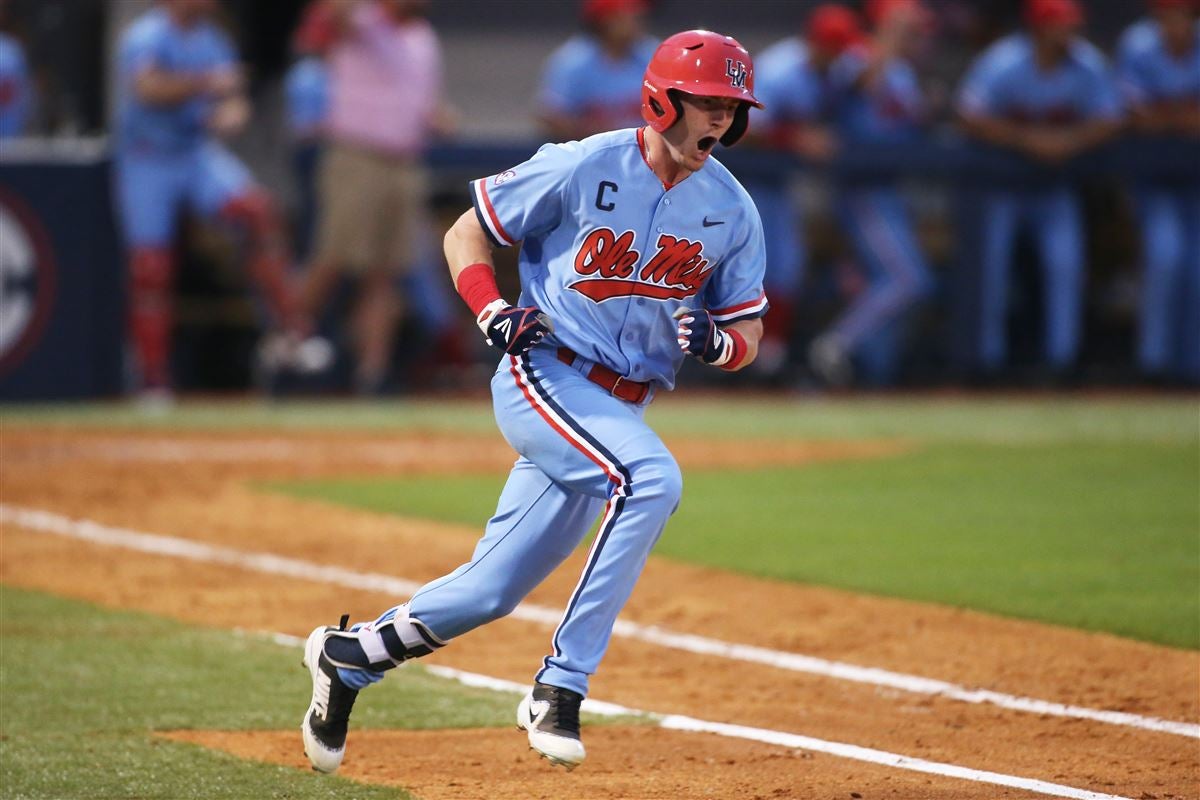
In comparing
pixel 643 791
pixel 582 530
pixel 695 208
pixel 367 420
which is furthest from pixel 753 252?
pixel 367 420

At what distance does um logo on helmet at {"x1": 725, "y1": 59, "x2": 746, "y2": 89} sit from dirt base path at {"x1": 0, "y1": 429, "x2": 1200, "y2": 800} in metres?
1.64

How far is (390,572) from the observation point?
7305mm

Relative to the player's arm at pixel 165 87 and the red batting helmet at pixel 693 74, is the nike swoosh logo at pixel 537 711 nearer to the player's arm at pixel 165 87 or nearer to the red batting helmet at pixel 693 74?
the red batting helmet at pixel 693 74

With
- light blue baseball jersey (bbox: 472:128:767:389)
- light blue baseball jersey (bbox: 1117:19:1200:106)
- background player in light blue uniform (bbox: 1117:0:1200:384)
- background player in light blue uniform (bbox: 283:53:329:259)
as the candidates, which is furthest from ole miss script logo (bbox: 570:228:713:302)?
light blue baseball jersey (bbox: 1117:19:1200:106)

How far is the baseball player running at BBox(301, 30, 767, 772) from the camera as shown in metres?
4.26

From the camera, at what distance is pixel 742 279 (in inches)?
183

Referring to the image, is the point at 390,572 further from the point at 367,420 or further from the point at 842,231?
the point at 842,231

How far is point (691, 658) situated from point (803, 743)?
114 cm

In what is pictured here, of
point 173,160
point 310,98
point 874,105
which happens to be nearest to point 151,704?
point 173,160

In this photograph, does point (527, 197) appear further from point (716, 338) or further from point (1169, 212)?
point (1169, 212)

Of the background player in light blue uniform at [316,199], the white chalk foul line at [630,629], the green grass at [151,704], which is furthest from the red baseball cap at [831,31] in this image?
the green grass at [151,704]

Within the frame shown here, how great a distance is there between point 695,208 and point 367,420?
768 cm

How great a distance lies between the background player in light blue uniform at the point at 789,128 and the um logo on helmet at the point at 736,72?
8374mm

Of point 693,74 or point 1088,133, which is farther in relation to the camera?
point 1088,133
